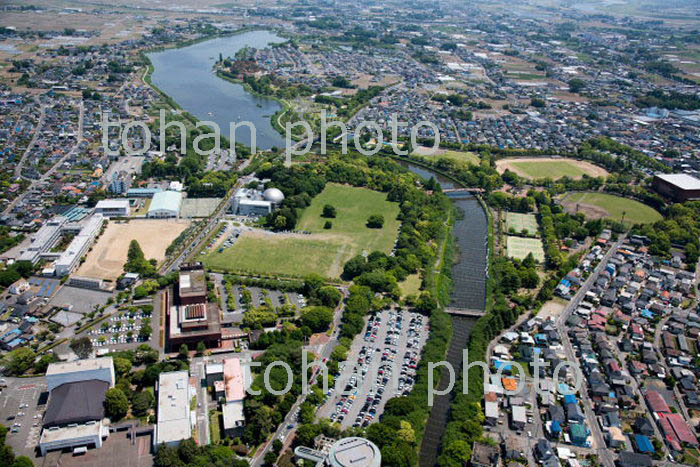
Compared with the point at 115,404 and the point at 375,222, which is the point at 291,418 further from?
the point at 375,222

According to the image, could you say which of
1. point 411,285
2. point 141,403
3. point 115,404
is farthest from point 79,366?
point 411,285

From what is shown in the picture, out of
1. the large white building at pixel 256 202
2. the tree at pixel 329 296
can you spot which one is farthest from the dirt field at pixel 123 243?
the tree at pixel 329 296

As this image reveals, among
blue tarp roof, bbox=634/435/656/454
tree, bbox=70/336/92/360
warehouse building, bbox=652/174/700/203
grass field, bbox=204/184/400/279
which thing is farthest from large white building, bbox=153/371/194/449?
warehouse building, bbox=652/174/700/203

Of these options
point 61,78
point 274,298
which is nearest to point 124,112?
point 61,78

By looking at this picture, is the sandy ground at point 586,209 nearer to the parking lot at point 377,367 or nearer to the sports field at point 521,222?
the sports field at point 521,222

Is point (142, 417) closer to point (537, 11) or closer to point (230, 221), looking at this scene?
point (230, 221)

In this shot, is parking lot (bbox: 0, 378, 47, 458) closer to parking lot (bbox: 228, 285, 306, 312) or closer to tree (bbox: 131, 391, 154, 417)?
tree (bbox: 131, 391, 154, 417)
